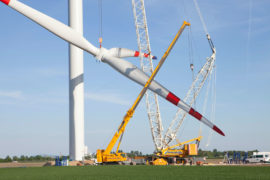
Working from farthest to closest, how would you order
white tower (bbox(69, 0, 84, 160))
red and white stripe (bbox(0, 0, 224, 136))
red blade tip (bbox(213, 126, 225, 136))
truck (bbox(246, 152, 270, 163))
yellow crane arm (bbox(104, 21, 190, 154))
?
white tower (bbox(69, 0, 84, 160)) → truck (bbox(246, 152, 270, 163)) → red blade tip (bbox(213, 126, 225, 136)) → yellow crane arm (bbox(104, 21, 190, 154)) → red and white stripe (bbox(0, 0, 224, 136))

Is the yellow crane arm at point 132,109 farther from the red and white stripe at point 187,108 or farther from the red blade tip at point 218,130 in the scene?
the red blade tip at point 218,130

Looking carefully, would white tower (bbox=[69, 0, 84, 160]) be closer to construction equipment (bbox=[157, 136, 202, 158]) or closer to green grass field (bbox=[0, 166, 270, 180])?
construction equipment (bbox=[157, 136, 202, 158])

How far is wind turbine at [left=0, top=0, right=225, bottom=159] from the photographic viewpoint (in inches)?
2547

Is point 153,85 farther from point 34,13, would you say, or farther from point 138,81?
point 34,13

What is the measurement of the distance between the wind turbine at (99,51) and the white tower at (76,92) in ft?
47.8

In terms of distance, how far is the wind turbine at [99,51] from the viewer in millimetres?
64688

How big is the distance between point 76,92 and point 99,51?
56.4 ft

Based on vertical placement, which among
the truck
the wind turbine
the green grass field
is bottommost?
the truck

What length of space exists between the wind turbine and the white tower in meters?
14.6

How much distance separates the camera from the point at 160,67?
74.4 metres

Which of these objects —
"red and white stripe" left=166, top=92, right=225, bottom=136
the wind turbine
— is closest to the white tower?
the wind turbine

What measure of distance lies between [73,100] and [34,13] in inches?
1039

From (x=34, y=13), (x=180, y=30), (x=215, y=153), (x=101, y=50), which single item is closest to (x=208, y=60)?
(x=180, y=30)

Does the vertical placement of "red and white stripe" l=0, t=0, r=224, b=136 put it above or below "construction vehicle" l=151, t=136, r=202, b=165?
above
